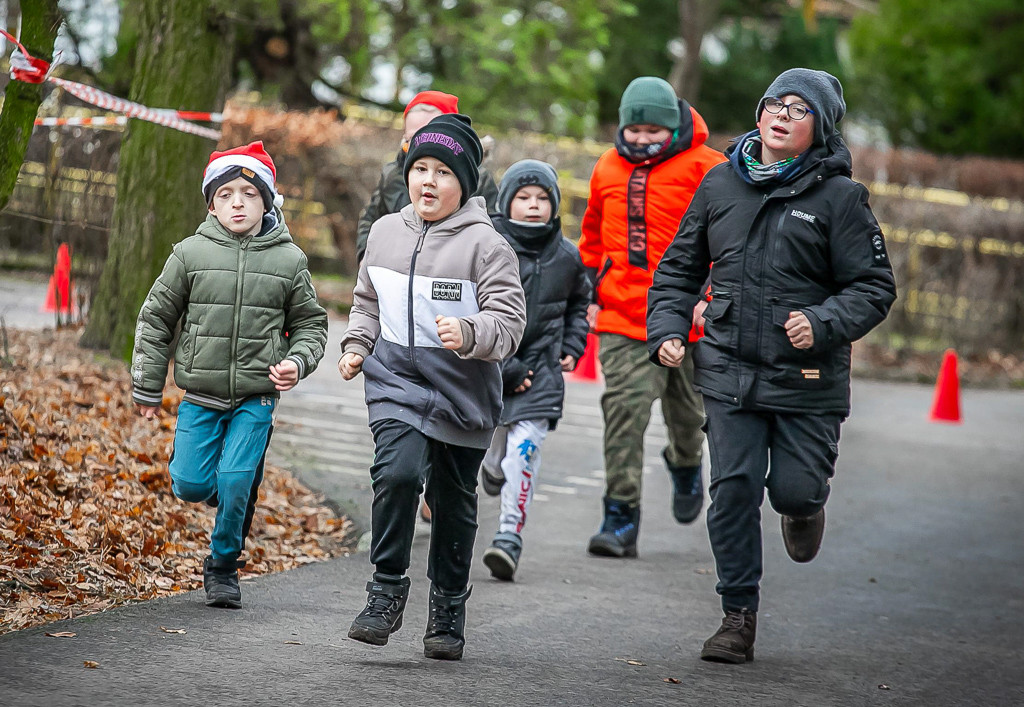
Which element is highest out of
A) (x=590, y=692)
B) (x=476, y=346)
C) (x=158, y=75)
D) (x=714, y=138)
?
(x=714, y=138)

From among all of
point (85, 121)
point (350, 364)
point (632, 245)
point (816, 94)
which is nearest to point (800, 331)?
point (816, 94)

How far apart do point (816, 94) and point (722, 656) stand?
2.09m

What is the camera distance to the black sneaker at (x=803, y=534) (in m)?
5.62

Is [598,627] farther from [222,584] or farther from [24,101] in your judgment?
[24,101]

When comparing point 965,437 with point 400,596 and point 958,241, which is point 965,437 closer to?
point 958,241

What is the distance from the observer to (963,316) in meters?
18.6

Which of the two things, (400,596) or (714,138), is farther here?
(714,138)

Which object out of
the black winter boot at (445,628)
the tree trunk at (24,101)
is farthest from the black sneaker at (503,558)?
the tree trunk at (24,101)

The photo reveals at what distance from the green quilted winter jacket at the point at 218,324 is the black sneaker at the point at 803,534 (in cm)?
197

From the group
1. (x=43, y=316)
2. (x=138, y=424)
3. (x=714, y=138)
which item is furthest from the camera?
(x=714, y=138)

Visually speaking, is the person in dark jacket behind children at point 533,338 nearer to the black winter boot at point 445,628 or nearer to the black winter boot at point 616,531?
the black winter boot at point 616,531

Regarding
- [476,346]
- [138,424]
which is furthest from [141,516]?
[476,346]

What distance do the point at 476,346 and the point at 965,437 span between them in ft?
30.9

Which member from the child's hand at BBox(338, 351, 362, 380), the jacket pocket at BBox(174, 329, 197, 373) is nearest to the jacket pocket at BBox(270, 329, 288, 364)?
the jacket pocket at BBox(174, 329, 197, 373)
